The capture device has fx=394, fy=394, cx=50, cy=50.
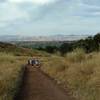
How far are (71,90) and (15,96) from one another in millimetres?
3465

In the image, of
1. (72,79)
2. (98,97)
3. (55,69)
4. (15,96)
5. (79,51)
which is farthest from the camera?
(79,51)

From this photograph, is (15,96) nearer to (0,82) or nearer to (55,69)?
(0,82)

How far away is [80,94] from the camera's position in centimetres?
1642

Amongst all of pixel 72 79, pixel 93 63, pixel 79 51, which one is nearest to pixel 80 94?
pixel 72 79

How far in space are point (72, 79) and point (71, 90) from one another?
3084 mm

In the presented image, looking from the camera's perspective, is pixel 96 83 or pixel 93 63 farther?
pixel 93 63

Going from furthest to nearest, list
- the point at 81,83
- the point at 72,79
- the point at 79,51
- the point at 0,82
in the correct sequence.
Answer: the point at 79,51 < the point at 72,79 < the point at 81,83 < the point at 0,82

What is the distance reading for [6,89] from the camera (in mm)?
16266

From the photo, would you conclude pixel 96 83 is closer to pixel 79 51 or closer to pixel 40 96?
pixel 40 96

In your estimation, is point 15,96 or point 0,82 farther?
point 0,82

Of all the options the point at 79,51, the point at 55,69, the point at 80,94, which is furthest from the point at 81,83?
the point at 79,51

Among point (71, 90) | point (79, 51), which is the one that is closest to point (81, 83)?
point (71, 90)

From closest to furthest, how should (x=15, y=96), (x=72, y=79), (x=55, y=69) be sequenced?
(x=15, y=96) < (x=72, y=79) < (x=55, y=69)

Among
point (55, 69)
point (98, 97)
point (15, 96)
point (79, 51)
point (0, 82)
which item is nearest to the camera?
point (98, 97)
